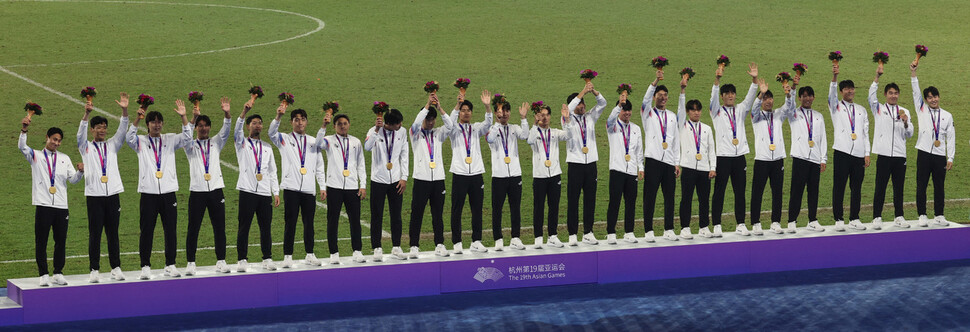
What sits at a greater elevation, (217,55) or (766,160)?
(217,55)

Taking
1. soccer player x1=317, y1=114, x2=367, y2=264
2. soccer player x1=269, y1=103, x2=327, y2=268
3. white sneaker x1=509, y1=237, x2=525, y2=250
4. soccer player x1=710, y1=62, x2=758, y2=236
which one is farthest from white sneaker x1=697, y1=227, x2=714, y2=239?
soccer player x1=269, y1=103, x2=327, y2=268

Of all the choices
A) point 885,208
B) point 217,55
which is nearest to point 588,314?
point 885,208

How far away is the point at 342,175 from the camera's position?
43.9 feet

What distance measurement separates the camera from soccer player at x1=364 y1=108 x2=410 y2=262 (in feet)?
44.2

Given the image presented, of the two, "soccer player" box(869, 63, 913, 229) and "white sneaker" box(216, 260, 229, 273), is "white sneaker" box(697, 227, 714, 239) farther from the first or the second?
"white sneaker" box(216, 260, 229, 273)

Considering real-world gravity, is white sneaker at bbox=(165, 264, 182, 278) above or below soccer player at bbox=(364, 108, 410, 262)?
below

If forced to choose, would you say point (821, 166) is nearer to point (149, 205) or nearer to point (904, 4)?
point (149, 205)

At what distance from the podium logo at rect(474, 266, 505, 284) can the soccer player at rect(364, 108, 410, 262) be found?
0.82 m

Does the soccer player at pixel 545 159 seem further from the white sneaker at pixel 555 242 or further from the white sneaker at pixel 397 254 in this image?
the white sneaker at pixel 397 254

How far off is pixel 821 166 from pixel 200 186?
6968 mm

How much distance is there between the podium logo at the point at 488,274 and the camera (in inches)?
544

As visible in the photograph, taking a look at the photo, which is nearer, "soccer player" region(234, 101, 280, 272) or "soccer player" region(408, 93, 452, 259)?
"soccer player" region(234, 101, 280, 272)

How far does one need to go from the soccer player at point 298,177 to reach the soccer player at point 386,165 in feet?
1.84

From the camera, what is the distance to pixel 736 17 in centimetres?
2912
